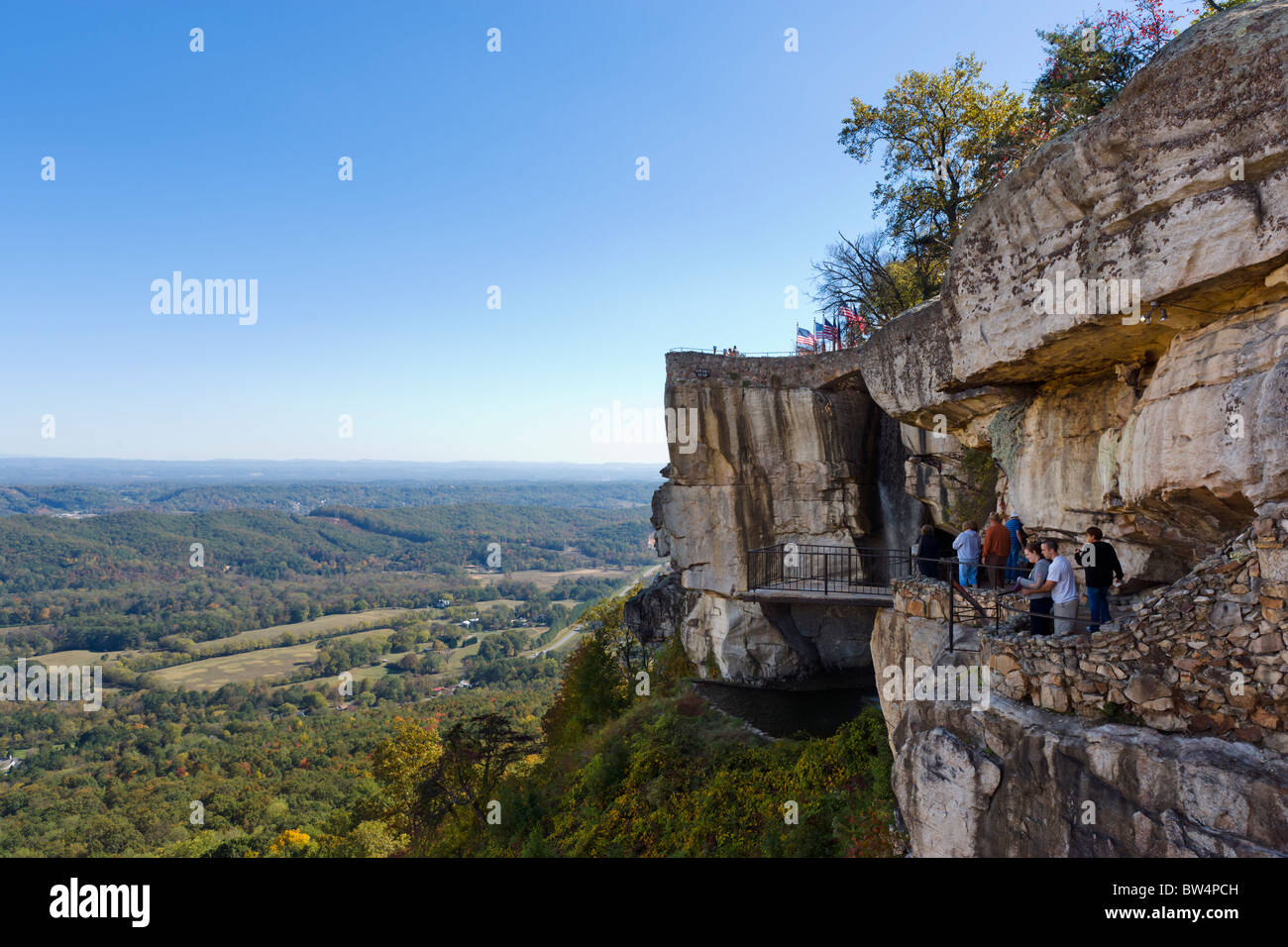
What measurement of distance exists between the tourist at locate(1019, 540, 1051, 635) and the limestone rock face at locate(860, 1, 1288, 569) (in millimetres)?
1441

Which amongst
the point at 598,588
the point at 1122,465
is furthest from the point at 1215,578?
the point at 598,588

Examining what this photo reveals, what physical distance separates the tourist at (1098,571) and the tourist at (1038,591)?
435 mm

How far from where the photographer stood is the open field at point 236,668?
296 feet

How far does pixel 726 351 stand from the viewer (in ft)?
69.3

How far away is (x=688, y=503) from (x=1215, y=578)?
16409 mm

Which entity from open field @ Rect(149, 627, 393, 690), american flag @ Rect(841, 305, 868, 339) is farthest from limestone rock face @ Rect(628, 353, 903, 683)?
open field @ Rect(149, 627, 393, 690)

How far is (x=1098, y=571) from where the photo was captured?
8.00m

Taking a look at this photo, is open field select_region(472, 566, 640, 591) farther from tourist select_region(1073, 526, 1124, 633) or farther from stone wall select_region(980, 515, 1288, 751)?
stone wall select_region(980, 515, 1288, 751)

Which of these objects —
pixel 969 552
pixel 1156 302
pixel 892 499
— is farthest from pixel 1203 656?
pixel 892 499

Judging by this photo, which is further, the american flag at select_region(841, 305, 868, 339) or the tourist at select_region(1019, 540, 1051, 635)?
the american flag at select_region(841, 305, 868, 339)

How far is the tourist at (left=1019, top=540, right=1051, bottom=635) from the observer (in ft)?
27.3

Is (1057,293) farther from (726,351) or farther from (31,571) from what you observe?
(31,571)

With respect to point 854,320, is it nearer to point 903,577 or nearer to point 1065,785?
point 903,577

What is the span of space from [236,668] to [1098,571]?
376ft
